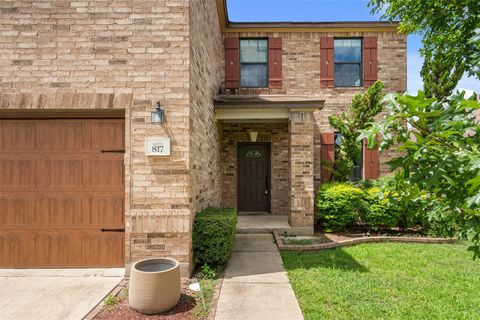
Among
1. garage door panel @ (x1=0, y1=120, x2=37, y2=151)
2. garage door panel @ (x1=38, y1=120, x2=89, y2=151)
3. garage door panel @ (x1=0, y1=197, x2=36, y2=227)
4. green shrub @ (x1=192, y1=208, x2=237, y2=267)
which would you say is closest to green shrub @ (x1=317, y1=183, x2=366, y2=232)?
green shrub @ (x1=192, y1=208, x2=237, y2=267)

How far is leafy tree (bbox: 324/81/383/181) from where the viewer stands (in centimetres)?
754

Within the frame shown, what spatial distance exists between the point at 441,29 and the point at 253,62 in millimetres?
5305

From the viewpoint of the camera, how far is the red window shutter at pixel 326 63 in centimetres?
894

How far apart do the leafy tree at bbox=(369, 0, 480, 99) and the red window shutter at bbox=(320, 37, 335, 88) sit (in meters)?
1.90

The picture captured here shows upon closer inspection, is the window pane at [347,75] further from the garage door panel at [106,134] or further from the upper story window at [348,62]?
the garage door panel at [106,134]

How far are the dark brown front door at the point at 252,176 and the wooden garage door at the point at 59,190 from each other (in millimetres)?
4931

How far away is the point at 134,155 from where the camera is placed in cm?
419

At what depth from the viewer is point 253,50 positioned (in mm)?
9258

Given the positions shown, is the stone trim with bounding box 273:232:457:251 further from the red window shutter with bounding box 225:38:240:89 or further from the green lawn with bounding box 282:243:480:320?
the red window shutter with bounding box 225:38:240:89

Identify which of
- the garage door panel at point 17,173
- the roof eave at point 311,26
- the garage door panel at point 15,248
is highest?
the roof eave at point 311,26

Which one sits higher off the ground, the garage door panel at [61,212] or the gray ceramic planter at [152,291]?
the garage door panel at [61,212]

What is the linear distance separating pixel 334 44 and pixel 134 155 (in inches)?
305

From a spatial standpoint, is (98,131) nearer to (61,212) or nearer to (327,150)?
(61,212)

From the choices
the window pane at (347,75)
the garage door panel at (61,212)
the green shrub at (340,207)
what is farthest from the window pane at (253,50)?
the garage door panel at (61,212)
